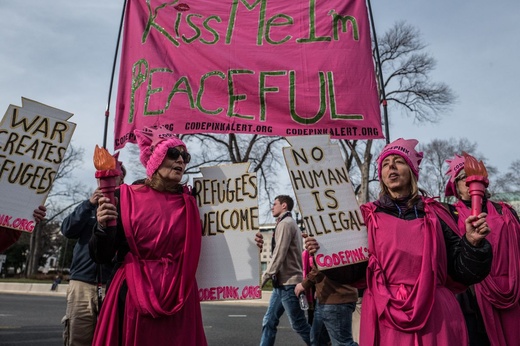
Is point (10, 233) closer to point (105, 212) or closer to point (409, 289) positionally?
point (105, 212)

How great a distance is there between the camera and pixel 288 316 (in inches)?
214

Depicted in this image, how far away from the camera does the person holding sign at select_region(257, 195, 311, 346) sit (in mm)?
Answer: 5523

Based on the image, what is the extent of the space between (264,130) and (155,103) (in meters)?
0.97

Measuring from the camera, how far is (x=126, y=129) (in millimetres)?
4359

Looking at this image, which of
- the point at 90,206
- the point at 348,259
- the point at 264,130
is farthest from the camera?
the point at 264,130

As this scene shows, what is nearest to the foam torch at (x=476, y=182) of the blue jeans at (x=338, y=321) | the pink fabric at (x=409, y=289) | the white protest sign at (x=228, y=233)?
the pink fabric at (x=409, y=289)

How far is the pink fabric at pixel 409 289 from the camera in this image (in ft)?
8.39

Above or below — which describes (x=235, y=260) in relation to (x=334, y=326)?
above

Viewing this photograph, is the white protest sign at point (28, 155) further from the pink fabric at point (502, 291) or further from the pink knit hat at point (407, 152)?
the pink fabric at point (502, 291)

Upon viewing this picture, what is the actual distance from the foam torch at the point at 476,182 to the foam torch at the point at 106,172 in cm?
189

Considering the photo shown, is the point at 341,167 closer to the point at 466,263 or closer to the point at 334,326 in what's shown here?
the point at 466,263

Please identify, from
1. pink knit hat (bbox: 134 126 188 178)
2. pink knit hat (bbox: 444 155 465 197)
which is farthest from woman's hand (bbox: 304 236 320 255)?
pink knit hat (bbox: 444 155 465 197)

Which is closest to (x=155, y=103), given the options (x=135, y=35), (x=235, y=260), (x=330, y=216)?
(x=135, y=35)

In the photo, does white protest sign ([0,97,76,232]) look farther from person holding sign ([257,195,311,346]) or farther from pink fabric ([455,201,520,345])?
pink fabric ([455,201,520,345])
